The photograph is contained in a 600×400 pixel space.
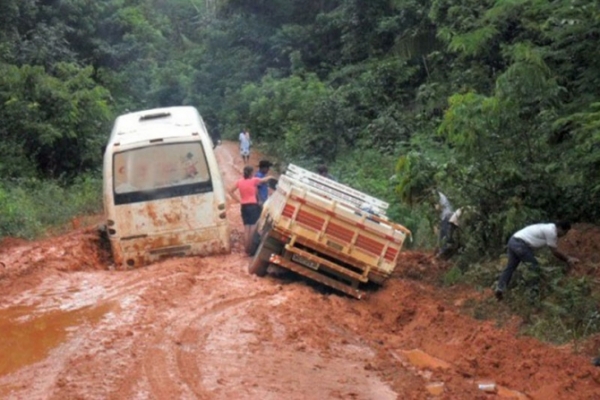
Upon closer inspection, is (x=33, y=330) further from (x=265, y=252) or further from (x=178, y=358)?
(x=265, y=252)

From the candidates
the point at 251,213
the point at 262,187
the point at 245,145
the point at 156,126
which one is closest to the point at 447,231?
the point at 251,213

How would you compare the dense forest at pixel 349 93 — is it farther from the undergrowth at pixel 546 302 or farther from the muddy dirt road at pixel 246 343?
the muddy dirt road at pixel 246 343

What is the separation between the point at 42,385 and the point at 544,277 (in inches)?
236

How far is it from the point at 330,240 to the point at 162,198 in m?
3.50

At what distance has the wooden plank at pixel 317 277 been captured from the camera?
1155cm

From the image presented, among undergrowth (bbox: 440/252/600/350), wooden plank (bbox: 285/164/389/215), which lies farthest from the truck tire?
undergrowth (bbox: 440/252/600/350)

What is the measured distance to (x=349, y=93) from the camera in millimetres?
27797

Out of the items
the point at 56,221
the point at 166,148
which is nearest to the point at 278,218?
the point at 166,148

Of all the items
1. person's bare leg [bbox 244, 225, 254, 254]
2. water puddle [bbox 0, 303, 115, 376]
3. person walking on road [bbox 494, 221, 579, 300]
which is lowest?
water puddle [bbox 0, 303, 115, 376]

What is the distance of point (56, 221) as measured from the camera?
19266mm

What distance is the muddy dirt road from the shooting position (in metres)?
7.80

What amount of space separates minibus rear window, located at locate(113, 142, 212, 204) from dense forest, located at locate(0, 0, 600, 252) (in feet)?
10.3

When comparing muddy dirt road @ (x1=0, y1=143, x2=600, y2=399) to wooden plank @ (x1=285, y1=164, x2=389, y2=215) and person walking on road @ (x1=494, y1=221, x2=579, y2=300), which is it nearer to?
person walking on road @ (x1=494, y1=221, x2=579, y2=300)

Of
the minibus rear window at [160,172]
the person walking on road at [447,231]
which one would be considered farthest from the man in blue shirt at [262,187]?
the person walking on road at [447,231]
